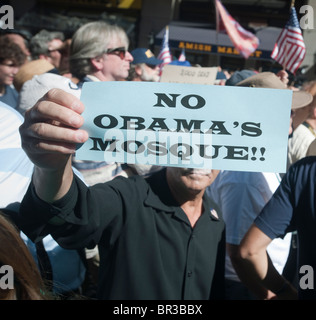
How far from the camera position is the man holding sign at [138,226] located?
52.0 inches

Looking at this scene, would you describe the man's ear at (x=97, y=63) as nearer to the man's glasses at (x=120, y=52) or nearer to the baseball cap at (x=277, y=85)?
the man's glasses at (x=120, y=52)

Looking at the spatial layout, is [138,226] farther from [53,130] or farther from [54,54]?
[54,54]

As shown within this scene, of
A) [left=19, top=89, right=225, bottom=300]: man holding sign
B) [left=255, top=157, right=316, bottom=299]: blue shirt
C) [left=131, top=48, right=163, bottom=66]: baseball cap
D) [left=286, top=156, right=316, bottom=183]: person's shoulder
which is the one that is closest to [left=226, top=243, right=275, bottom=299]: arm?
[left=19, top=89, right=225, bottom=300]: man holding sign

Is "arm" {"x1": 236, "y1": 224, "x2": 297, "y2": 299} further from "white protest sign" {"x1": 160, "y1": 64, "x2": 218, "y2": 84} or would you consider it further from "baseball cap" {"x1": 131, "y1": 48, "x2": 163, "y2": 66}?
"baseball cap" {"x1": 131, "y1": 48, "x2": 163, "y2": 66}

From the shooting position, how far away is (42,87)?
7.30 ft

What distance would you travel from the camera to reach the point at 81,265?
72.9 inches

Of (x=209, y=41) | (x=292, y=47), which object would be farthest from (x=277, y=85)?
(x=209, y=41)

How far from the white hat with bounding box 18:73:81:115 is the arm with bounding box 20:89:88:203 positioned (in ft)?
2.23

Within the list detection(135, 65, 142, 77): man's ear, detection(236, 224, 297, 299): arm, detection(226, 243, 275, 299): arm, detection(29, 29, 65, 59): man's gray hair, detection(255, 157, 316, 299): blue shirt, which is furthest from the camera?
detection(135, 65, 142, 77): man's ear

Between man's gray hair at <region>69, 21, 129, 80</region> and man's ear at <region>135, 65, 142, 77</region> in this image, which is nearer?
man's gray hair at <region>69, 21, 129, 80</region>

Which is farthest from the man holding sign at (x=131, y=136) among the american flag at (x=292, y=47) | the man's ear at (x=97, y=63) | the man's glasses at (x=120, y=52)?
the american flag at (x=292, y=47)

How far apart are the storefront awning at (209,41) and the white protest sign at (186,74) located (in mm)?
9791

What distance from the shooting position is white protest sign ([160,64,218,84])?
8.08ft

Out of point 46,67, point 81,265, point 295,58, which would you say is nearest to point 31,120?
point 81,265
